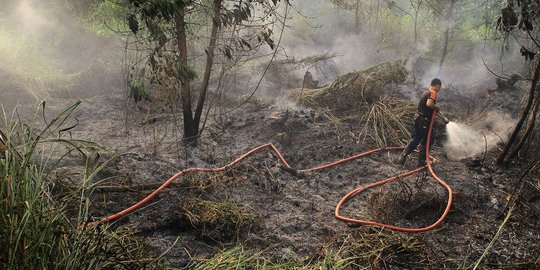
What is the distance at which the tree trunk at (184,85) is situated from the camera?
4.99 m

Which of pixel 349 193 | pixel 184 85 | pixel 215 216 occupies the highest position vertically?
pixel 184 85

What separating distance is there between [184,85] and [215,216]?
2.46m

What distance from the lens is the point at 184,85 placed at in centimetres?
537

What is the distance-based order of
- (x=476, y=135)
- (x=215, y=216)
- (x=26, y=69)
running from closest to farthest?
(x=215, y=216) < (x=476, y=135) < (x=26, y=69)

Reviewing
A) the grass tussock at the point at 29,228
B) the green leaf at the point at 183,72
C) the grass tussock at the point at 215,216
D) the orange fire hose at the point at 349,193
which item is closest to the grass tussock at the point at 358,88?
the orange fire hose at the point at 349,193

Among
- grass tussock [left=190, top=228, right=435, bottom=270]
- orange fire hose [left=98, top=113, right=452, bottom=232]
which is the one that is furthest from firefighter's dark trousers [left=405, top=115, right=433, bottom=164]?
grass tussock [left=190, top=228, right=435, bottom=270]

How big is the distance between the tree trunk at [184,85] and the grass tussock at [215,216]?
5.78 ft

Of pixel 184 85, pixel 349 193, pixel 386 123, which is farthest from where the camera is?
pixel 386 123

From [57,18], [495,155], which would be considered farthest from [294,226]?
[57,18]

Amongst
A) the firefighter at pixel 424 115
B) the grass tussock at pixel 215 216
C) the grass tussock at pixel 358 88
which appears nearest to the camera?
the grass tussock at pixel 215 216

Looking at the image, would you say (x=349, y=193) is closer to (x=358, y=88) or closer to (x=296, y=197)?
(x=296, y=197)

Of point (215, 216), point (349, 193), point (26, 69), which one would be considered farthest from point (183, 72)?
point (26, 69)

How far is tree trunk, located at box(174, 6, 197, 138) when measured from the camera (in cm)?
499

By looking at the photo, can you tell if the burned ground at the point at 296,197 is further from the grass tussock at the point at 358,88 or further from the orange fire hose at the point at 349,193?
the grass tussock at the point at 358,88
